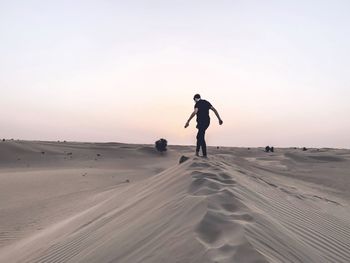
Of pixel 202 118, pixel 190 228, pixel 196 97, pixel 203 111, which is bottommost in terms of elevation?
pixel 190 228

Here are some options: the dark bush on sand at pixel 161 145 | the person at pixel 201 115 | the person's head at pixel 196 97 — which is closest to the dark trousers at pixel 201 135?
the person at pixel 201 115

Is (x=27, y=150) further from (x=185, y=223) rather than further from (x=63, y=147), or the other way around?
(x=185, y=223)

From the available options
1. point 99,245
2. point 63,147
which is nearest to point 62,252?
point 99,245

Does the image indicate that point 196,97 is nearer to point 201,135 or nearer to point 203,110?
point 203,110

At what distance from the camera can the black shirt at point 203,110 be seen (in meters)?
11.3

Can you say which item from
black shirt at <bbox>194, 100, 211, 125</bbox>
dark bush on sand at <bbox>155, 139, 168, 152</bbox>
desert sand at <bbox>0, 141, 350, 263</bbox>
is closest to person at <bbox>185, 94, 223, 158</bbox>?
black shirt at <bbox>194, 100, 211, 125</bbox>

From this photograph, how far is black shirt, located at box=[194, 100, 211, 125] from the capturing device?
11.3 metres

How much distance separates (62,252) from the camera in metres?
5.11

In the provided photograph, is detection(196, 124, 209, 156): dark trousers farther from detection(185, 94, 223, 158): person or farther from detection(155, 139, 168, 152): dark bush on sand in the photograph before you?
detection(155, 139, 168, 152): dark bush on sand

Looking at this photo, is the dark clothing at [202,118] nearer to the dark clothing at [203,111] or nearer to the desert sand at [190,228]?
the dark clothing at [203,111]

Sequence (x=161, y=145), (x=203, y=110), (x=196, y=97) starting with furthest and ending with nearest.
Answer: (x=161, y=145), (x=196, y=97), (x=203, y=110)

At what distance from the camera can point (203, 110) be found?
11305 millimetres

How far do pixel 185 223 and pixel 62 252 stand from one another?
1.84 m

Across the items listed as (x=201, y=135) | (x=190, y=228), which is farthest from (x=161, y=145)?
(x=190, y=228)
